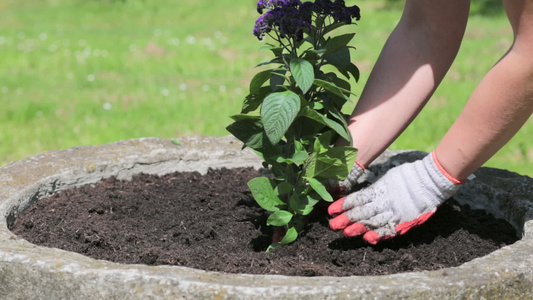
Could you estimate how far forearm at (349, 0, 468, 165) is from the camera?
237 cm

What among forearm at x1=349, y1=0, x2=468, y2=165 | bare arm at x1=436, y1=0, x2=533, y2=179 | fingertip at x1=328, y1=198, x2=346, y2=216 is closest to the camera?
bare arm at x1=436, y1=0, x2=533, y2=179

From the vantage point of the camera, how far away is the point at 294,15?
6.63 feet

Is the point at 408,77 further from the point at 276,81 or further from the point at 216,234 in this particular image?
the point at 216,234

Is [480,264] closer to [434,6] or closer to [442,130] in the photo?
[434,6]

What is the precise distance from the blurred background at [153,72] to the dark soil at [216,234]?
2.13 m

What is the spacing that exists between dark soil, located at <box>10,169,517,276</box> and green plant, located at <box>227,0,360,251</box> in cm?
15

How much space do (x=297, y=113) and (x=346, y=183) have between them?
551mm

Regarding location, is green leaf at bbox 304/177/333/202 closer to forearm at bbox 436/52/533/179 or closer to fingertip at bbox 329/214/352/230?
fingertip at bbox 329/214/352/230

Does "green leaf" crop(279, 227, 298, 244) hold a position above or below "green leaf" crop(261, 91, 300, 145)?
below

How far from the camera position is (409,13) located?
243 cm

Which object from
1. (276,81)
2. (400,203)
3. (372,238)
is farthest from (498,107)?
(276,81)

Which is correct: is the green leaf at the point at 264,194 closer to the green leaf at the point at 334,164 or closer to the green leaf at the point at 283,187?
the green leaf at the point at 283,187

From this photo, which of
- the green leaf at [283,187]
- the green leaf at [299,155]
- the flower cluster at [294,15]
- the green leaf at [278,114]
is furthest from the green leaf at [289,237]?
the flower cluster at [294,15]

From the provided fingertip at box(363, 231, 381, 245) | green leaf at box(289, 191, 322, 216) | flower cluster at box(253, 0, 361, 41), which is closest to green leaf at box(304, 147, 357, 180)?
green leaf at box(289, 191, 322, 216)
